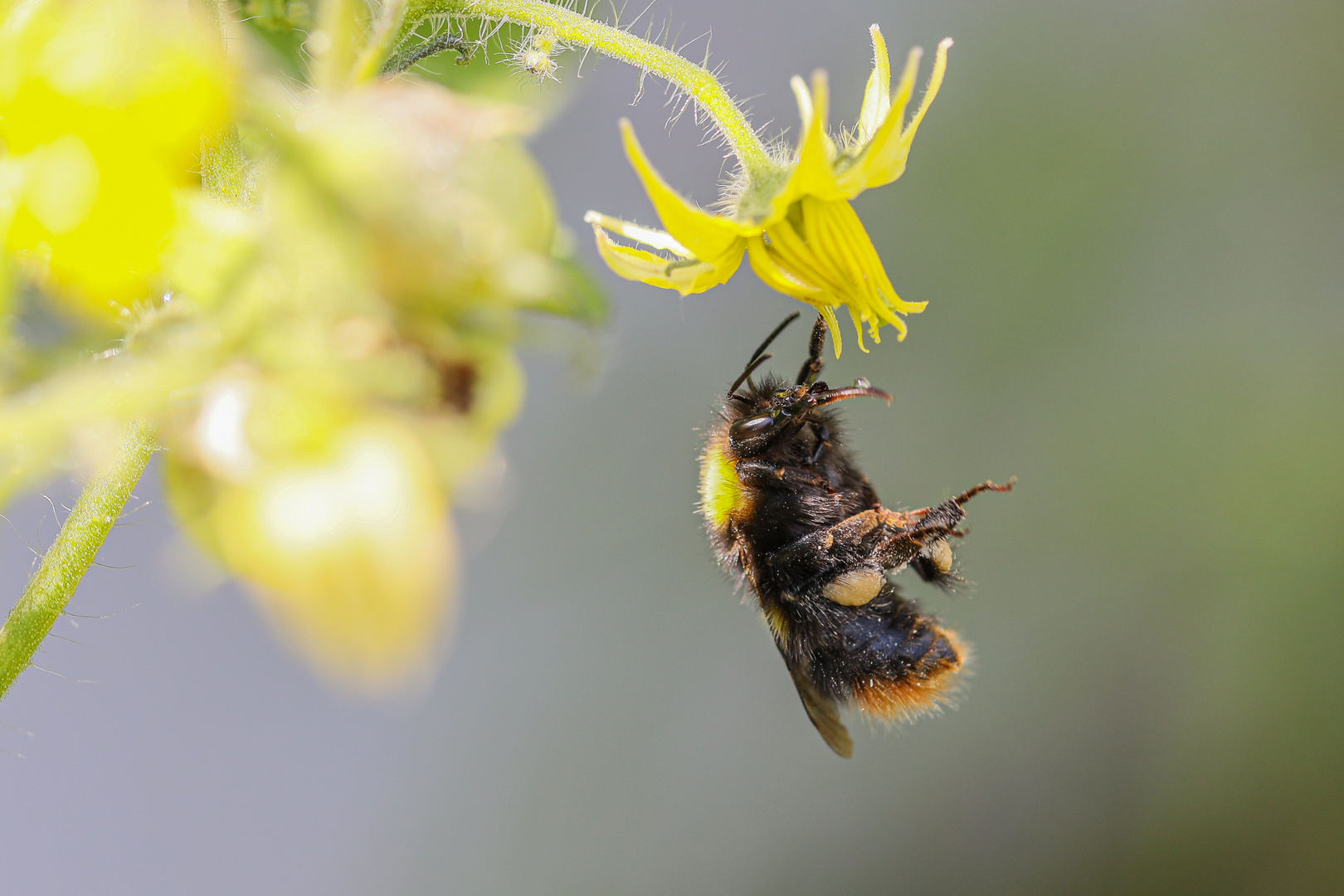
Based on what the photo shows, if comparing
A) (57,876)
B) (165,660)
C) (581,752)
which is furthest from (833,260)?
(581,752)

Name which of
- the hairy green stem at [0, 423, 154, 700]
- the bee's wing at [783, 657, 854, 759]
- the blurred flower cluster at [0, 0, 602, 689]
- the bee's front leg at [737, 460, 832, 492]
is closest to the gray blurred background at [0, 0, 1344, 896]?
the bee's wing at [783, 657, 854, 759]

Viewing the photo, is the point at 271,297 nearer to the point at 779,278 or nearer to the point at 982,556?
the point at 779,278

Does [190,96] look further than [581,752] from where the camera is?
No

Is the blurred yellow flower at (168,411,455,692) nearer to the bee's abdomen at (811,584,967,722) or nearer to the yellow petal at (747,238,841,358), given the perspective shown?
the yellow petal at (747,238,841,358)

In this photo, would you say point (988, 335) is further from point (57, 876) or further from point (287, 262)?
point (287, 262)

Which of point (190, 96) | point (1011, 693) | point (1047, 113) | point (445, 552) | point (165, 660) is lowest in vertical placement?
point (445, 552)

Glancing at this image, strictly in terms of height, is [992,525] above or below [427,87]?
above

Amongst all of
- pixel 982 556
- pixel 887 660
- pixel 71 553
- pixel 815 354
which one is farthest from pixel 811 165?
pixel 982 556
